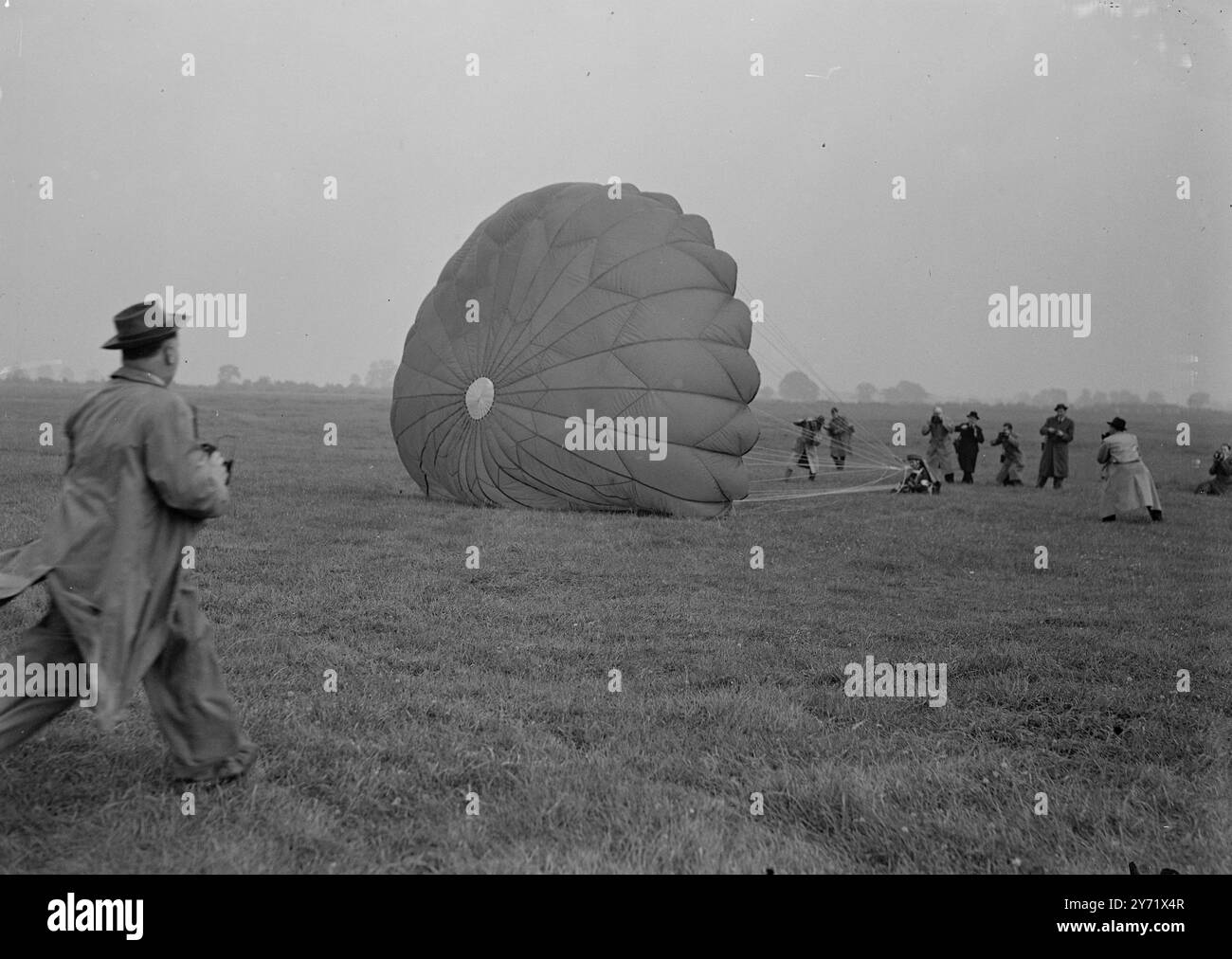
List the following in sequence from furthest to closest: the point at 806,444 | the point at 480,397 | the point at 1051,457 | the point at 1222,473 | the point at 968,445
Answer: the point at 968,445, the point at 806,444, the point at 1051,457, the point at 1222,473, the point at 480,397

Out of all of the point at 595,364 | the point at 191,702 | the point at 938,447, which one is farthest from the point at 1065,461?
the point at 191,702

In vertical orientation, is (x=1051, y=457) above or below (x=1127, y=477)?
above

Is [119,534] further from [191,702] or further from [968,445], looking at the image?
[968,445]

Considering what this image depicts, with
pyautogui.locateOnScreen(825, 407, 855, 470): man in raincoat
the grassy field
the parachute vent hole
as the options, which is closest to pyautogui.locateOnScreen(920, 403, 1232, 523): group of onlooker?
pyautogui.locateOnScreen(825, 407, 855, 470): man in raincoat

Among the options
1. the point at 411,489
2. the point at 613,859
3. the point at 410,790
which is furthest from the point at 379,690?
the point at 411,489

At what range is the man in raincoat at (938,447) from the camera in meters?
18.1

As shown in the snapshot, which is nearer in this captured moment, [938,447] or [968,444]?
[938,447]

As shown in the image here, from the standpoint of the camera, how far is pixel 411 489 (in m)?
14.6

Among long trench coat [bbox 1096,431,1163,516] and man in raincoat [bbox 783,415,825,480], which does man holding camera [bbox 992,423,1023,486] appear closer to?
man in raincoat [bbox 783,415,825,480]

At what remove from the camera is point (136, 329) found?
345 cm

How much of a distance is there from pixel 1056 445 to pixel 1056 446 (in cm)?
2

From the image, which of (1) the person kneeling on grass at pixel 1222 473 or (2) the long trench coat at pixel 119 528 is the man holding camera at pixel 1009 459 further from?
(2) the long trench coat at pixel 119 528

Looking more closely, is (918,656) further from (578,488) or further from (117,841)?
(578,488)

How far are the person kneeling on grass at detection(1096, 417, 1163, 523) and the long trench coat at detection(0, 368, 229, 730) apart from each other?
12.4 meters
